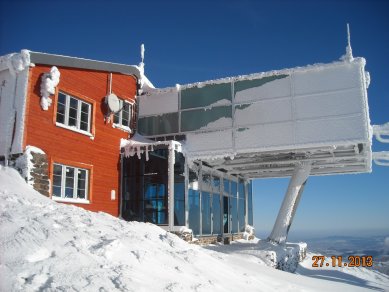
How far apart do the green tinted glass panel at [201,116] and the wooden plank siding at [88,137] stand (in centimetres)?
282

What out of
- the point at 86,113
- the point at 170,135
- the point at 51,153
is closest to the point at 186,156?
the point at 170,135

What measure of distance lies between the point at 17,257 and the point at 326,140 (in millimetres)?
12250

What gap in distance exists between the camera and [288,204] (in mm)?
17844

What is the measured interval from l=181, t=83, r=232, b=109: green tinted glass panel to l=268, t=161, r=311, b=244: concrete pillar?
4.97m

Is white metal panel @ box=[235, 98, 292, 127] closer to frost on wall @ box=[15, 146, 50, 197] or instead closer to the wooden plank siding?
the wooden plank siding

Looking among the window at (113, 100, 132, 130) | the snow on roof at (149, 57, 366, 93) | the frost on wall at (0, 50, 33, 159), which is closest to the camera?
the frost on wall at (0, 50, 33, 159)

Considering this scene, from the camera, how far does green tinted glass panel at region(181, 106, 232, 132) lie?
1677cm

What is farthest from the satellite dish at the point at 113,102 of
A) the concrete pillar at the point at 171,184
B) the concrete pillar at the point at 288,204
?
the concrete pillar at the point at 288,204

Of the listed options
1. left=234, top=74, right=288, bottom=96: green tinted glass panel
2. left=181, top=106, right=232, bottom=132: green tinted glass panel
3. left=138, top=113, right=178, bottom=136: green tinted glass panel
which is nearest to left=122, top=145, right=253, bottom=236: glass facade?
left=181, top=106, right=232, bottom=132: green tinted glass panel

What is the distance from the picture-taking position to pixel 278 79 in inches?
635

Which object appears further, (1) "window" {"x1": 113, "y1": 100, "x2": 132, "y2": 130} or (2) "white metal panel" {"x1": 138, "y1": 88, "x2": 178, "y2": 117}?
(2) "white metal panel" {"x1": 138, "y1": 88, "x2": 178, "y2": 117}

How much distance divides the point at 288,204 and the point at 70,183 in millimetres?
9855

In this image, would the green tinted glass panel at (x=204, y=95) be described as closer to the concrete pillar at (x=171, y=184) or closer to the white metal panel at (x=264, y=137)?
the white metal panel at (x=264, y=137)

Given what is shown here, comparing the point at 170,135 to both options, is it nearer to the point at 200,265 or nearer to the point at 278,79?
the point at 278,79
